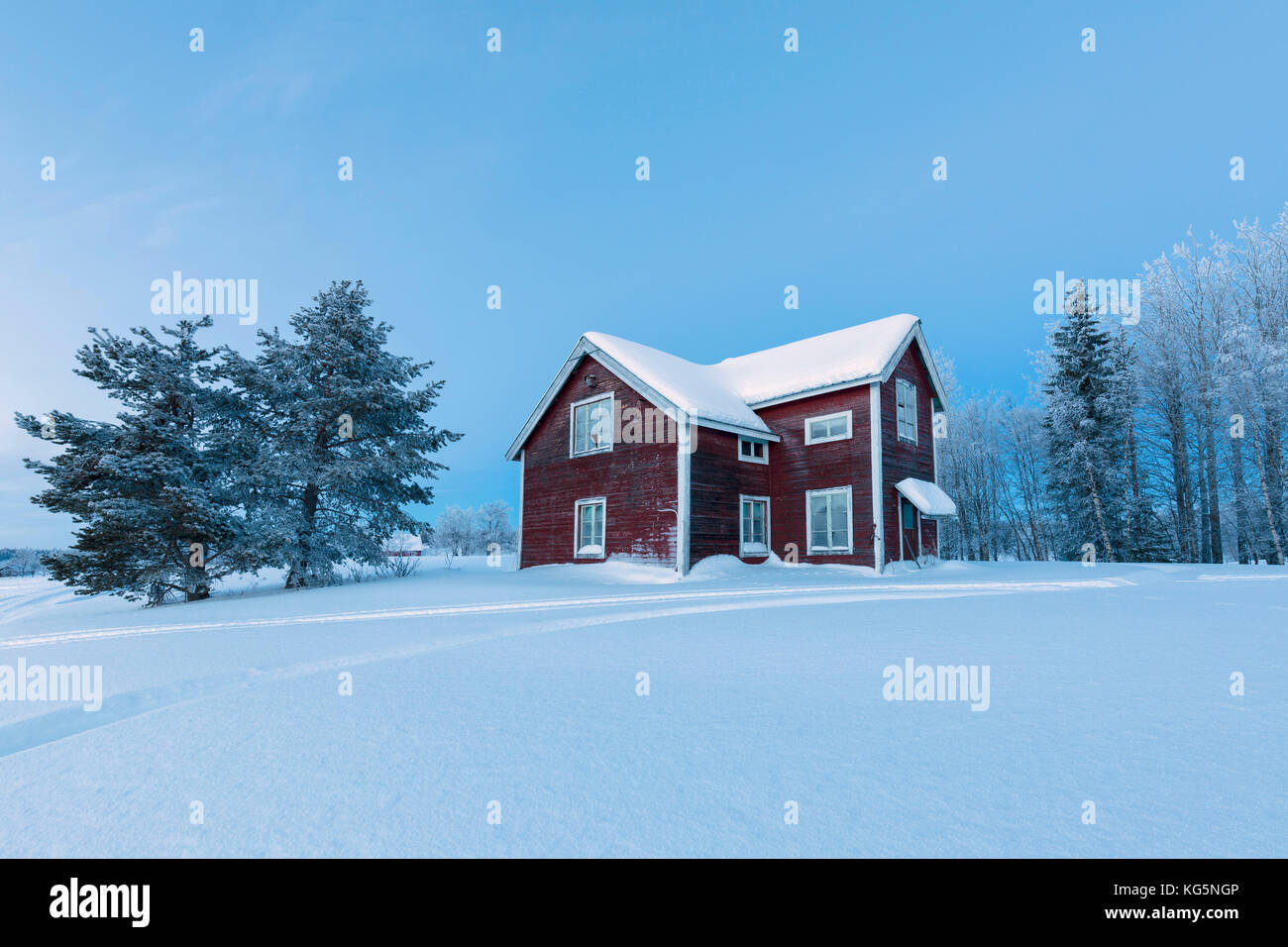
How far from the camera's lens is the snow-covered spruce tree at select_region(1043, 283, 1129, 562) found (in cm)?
2497

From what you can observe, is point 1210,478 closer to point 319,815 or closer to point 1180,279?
point 1180,279

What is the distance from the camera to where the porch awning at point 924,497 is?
57.4 feet

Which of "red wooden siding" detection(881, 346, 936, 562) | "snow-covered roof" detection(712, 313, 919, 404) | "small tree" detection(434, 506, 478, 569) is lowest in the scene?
"small tree" detection(434, 506, 478, 569)

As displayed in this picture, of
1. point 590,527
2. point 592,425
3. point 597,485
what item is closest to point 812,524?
point 597,485

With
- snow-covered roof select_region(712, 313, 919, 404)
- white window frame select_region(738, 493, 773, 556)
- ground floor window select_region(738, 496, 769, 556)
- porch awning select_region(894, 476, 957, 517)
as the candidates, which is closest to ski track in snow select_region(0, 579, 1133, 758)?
porch awning select_region(894, 476, 957, 517)

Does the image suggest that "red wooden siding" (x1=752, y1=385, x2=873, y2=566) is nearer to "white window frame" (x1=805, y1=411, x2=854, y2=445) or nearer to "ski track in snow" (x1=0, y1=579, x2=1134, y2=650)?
"white window frame" (x1=805, y1=411, x2=854, y2=445)

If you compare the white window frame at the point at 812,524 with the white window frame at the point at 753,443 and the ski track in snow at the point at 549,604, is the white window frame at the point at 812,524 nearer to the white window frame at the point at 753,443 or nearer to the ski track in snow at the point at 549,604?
the white window frame at the point at 753,443

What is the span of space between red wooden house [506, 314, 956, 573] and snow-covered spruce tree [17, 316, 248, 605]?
31.4 feet

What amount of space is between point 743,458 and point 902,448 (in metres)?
5.10

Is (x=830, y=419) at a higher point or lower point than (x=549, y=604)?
higher

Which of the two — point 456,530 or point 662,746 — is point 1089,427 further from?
point 456,530

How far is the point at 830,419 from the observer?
1862 cm

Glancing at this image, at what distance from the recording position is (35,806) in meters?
2.63
